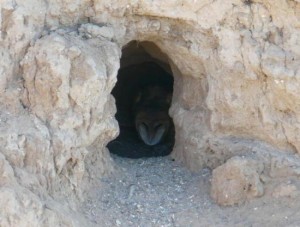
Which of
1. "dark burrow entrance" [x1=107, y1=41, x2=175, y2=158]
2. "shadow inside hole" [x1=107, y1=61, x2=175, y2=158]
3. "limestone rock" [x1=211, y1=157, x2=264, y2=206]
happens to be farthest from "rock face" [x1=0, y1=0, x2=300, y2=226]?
"shadow inside hole" [x1=107, y1=61, x2=175, y2=158]

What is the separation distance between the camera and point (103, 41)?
3.67 m

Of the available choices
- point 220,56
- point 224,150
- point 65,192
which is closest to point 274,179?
point 224,150

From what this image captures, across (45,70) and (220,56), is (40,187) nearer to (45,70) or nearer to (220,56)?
(45,70)

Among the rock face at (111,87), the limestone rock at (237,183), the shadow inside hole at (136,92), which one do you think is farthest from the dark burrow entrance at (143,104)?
the limestone rock at (237,183)

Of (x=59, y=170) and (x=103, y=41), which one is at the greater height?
(x=103, y=41)

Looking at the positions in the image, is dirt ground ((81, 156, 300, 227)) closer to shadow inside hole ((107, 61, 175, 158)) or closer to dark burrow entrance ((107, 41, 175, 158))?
dark burrow entrance ((107, 41, 175, 158))

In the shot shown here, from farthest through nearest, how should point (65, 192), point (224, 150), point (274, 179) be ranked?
point (224, 150), point (274, 179), point (65, 192)

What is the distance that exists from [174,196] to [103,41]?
85 cm

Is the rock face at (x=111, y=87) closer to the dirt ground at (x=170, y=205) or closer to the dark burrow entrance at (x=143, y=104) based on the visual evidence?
the dirt ground at (x=170, y=205)

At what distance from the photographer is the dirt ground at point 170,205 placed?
352 cm

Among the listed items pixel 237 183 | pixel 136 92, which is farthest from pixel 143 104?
pixel 237 183

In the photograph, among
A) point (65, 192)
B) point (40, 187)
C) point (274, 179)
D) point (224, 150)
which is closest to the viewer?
point (40, 187)

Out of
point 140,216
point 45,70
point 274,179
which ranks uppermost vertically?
point 45,70

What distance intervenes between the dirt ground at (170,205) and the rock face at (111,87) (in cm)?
8
